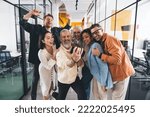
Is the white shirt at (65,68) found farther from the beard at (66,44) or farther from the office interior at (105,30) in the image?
the office interior at (105,30)

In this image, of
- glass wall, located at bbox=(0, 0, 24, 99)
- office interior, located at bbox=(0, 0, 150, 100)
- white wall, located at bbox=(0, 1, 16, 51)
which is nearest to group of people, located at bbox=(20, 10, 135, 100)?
office interior, located at bbox=(0, 0, 150, 100)

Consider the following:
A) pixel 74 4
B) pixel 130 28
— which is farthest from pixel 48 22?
pixel 74 4

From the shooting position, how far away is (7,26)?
571cm

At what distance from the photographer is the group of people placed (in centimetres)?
180

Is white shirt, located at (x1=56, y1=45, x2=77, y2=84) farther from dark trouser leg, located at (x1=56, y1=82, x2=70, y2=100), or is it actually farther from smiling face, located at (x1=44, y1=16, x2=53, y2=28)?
smiling face, located at (x1=44, y1=16, x2=53, y2=28)

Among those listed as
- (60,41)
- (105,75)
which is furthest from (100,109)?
(60,41)

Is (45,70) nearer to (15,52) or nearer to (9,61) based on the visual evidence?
(9,61)

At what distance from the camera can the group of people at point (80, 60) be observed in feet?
5.91

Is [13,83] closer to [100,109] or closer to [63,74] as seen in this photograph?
[63,74]

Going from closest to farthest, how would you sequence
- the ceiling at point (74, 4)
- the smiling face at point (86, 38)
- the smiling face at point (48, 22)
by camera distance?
1. the smiling face at point (86, 38)
2. the smiling face at point (48, 22)
3. the ceiling at point (74, 4)

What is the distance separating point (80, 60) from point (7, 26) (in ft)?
15.5

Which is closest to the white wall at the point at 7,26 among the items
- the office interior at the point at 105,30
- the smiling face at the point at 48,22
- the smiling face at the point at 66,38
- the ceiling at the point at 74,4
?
the office interior at the point at 105,30

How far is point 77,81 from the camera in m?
1.93

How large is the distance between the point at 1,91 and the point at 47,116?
7.91ft
